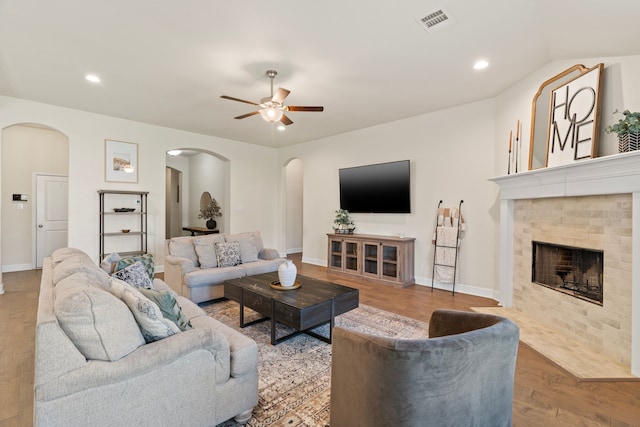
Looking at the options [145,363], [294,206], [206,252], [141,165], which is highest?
[141,165]

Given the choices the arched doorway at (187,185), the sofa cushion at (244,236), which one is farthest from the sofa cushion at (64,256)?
the arched doorway at (187,185)

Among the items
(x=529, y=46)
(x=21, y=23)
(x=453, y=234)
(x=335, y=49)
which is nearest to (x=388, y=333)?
Answer: (x=453, y=234)

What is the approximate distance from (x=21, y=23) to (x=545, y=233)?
548 cm

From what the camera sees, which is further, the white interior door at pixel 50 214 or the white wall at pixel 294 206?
the white wall at pixel 294 206

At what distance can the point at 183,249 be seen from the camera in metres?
4.28

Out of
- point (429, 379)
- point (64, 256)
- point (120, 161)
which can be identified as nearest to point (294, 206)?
point (120, 161)

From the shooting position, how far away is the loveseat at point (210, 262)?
386 centimetres

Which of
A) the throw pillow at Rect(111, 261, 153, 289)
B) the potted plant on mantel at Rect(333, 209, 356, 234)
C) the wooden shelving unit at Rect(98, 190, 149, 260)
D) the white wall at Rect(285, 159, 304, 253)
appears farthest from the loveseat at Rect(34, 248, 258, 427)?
the white wall at Rect(285, 159, 304, 253)

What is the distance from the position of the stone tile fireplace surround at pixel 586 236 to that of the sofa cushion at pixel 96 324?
3513 mm

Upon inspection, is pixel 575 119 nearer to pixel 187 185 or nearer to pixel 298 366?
pixel 298 366

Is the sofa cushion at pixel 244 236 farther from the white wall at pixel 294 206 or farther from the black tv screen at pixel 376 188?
the white wall at pixel 294 206

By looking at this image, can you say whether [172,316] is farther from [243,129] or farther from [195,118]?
[243,129]

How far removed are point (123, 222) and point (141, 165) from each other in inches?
43.6

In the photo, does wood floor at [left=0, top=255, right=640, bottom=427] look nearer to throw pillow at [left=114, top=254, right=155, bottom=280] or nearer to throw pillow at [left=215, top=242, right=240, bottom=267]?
throw pillow at [left=114, top=254, right=155, bottom=280]
